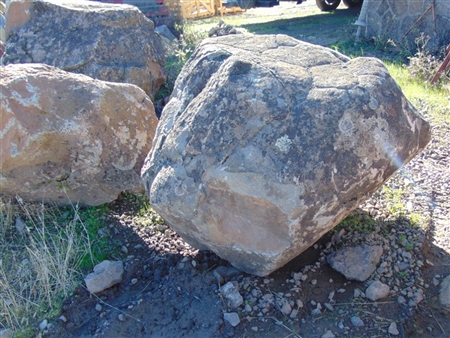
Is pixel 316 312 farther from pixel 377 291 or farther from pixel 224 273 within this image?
pixel 224 273

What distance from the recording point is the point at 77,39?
4625 millimetres

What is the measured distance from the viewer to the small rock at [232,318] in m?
2.24

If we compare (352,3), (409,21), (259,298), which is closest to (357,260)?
(259,298)

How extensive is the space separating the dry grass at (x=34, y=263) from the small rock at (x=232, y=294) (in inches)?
35.4

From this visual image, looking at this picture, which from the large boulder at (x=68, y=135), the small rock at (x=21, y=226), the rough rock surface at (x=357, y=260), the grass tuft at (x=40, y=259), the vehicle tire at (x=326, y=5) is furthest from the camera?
the vehicle tire at (x=326, y=5)

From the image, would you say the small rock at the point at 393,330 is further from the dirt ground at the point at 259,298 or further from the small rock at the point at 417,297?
the small rock at the point at 417,297

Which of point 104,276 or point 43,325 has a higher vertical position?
point 104,276

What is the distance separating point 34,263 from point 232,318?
48.3 inches

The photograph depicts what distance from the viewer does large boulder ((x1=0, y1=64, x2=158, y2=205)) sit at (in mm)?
2871

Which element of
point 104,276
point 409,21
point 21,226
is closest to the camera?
point 104,276

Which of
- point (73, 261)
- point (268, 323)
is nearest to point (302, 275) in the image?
point (268, 323)

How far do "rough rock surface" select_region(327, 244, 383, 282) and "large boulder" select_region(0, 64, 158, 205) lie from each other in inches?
60.5

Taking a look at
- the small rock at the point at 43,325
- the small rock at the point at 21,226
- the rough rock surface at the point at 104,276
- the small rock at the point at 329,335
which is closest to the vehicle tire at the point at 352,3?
the small rock at the point at 21,226

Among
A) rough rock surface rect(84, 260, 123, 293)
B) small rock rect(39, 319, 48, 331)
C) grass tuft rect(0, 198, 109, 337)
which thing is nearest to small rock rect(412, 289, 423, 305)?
rough rock surface rect(84, 260, 123, 293)
